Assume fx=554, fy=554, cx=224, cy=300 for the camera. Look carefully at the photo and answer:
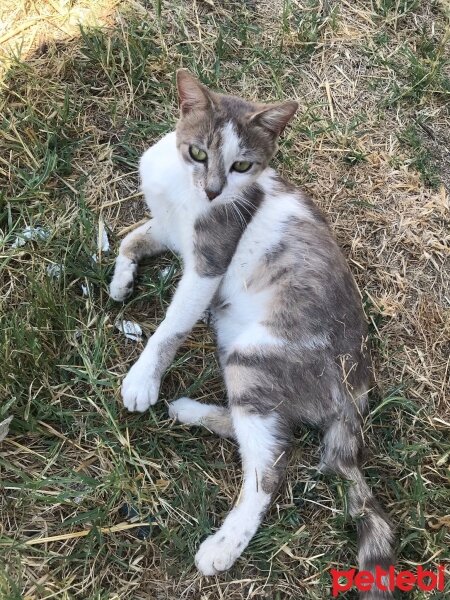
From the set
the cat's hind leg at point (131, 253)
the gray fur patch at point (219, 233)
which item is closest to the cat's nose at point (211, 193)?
the gray fur patch at point (219, 233)

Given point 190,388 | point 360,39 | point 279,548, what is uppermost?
point 360,39

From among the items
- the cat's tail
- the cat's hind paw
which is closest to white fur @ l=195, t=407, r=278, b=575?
the cat's tail

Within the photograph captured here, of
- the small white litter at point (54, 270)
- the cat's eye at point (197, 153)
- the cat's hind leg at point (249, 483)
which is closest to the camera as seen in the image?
the cat's hind leg at point (249, 483)

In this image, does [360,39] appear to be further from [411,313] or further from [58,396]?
[58,396]

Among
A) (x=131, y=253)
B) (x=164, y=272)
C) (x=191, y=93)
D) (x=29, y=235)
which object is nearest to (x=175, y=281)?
(x=164, y=272)

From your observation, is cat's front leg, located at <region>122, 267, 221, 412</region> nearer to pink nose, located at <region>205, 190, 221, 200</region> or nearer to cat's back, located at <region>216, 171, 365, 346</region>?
cat's back, located at <region>216, 171, 365, 346</region>

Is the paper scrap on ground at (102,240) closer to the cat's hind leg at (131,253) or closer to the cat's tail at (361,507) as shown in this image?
the cat's hind leg at (131,253)

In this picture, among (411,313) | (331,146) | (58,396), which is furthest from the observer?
(331,146)

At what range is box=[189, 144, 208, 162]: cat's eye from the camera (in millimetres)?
2389

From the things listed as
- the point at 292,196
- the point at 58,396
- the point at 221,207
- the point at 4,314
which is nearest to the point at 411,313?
the point at 292,196

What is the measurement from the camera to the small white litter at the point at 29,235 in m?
2.76

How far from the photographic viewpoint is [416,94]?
3.49 meters

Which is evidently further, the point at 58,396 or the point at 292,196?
the point at 292,196

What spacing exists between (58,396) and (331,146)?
211cm
